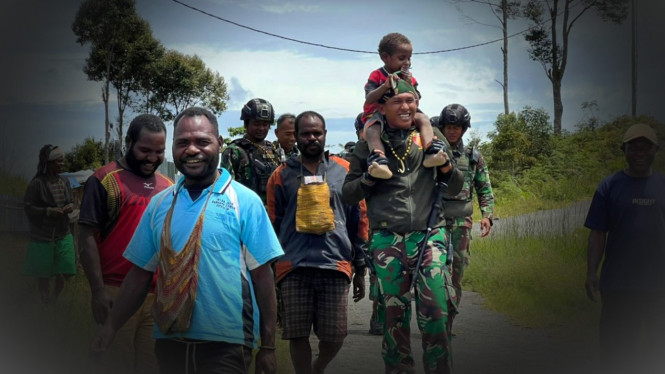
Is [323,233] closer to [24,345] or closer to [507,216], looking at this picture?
[24,345]

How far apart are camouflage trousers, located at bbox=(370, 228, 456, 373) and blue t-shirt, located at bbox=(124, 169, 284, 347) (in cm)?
131

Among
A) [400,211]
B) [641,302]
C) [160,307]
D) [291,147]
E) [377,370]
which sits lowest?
[377,370]

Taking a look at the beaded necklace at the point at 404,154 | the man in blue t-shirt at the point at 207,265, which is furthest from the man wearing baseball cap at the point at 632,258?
the man in blue t-shirt at the point at 207,265

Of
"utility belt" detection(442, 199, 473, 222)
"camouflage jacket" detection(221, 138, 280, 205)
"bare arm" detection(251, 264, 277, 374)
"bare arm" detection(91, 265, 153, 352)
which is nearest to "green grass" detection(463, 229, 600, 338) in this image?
"utility belt" detection(442, 199, 473, 222)

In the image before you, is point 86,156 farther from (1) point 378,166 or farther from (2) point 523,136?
(2) point 523,136

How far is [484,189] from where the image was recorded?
6.77m

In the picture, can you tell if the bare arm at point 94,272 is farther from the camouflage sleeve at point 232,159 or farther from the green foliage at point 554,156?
the green foliage at point 554,156

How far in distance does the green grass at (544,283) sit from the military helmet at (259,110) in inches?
92.9

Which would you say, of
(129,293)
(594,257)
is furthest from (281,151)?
(129,293)

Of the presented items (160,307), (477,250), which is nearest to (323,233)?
(160,307)

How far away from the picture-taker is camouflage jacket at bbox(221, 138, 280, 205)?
580cm

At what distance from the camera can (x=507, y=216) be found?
7.67m

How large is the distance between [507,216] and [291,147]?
259cm

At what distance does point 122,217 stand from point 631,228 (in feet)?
9.16
